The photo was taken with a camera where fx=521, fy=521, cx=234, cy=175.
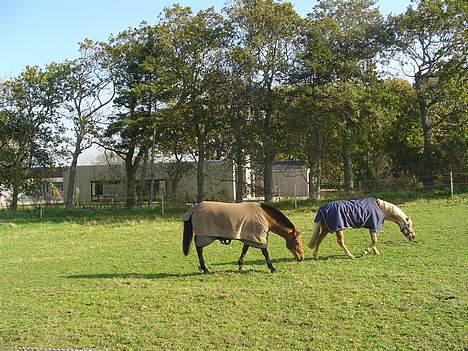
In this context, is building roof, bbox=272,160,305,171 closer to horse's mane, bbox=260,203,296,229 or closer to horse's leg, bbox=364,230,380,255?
horse's leg, bbox=364,230,380,255

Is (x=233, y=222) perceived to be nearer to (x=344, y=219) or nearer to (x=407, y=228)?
(x=344, y=219)

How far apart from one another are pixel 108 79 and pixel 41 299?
2433 cm

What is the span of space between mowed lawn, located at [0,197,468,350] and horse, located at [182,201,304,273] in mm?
584

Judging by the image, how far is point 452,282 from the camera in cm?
754

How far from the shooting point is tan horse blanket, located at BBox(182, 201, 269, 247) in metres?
8.97

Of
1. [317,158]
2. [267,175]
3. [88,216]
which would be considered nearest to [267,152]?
[267,175]

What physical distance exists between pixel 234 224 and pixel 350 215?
8.49ft

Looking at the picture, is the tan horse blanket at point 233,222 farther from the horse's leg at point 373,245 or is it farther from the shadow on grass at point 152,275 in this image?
the horse's leg at point 373,245

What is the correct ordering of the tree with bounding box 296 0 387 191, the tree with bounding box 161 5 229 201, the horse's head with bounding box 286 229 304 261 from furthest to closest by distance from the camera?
the tree with bounding box 161 5 229 201
the tree with bounding box 296 0 387 191
the horse's head with bounding box 286 229 304 261

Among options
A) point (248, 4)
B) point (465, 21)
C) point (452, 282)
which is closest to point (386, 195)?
point (465, 21)

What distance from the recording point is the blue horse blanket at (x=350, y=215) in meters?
10.1

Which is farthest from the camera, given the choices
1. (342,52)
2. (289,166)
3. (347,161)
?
(289,166)

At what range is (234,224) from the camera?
355 inches

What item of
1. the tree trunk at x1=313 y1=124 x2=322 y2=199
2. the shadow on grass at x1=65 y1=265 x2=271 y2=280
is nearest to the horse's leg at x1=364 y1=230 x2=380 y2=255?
the shadow on grass at x1=65 y1=265 x2=271 y2=280
